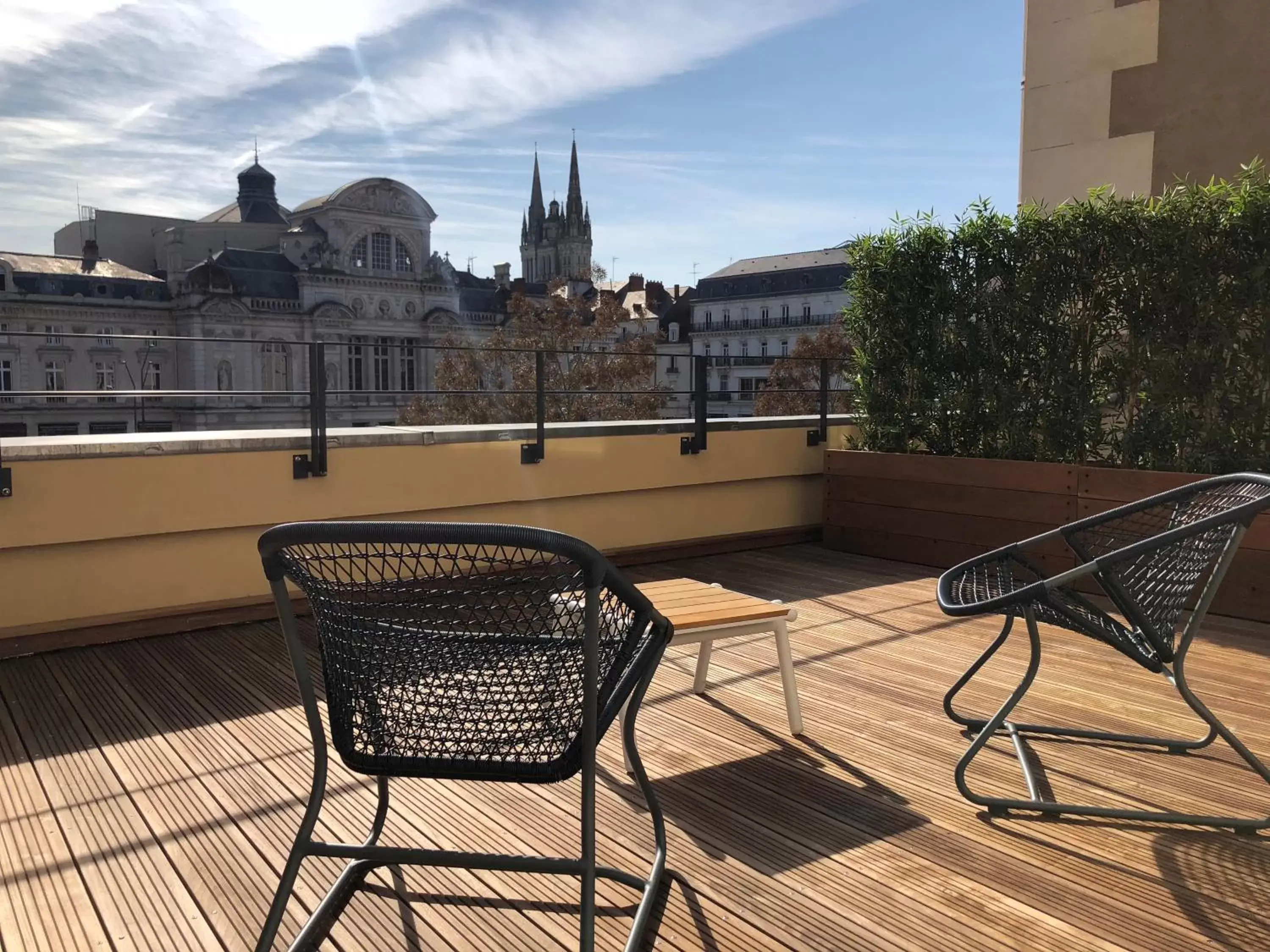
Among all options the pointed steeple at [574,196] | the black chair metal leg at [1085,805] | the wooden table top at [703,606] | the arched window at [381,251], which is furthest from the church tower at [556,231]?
the black chair metal leg at [1085,805]

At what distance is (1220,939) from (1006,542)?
334 centimetres

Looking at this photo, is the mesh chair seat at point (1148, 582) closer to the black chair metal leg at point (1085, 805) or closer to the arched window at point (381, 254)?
the black chair metal leg at point (1085, 805)

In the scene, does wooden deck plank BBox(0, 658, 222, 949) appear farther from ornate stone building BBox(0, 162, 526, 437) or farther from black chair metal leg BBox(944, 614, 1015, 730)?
ornate stone building BBox(0, 162, 526, 437)

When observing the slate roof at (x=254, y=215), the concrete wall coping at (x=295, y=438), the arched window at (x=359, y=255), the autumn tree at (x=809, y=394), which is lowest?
the concrete wall coping at (x=295, y=438)

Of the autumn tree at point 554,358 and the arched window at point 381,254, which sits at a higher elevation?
the arched window at point 381,254

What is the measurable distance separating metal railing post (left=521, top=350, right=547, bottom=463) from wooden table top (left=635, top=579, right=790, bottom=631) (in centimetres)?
191

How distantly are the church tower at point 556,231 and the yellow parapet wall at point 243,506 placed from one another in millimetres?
94162

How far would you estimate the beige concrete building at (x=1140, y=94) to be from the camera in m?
5.70

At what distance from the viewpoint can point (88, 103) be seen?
288ft

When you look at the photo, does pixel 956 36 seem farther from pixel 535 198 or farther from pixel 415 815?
pixel 535 198

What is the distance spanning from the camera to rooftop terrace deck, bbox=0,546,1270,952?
184cm

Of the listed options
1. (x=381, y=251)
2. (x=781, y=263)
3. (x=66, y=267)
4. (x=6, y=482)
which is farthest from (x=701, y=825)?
(x=381, y=251)

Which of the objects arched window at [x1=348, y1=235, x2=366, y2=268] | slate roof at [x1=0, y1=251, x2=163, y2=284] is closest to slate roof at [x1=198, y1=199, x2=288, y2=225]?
arched window at [x1=348, y1=235, x2=366, y2=268]

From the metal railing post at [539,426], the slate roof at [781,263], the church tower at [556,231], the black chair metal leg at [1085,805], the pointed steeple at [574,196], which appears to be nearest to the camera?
the black chair metal leg at [1085,805]
